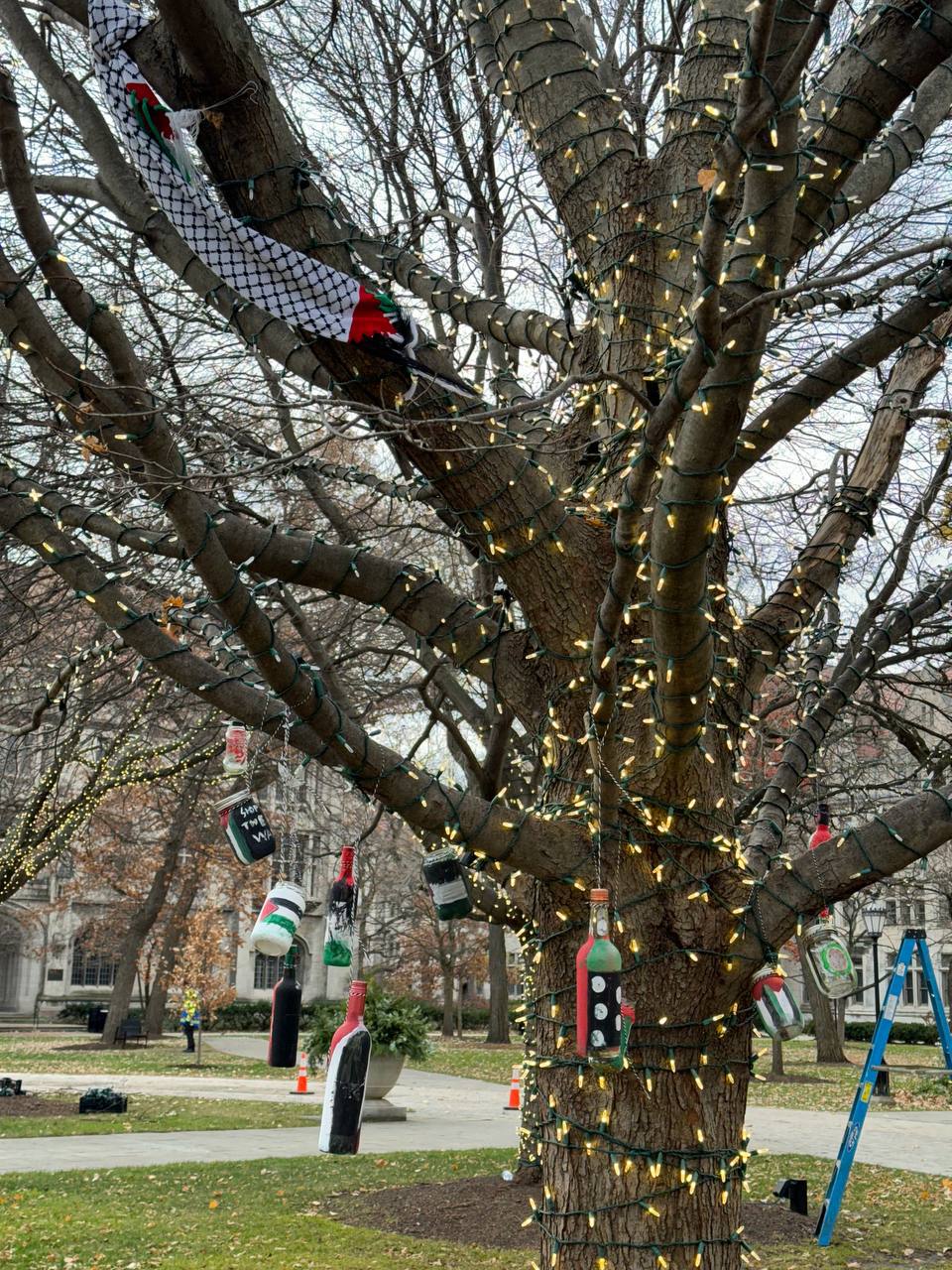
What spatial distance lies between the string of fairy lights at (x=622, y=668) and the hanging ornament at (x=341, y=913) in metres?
0.40

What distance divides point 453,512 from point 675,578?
1153 millimetres

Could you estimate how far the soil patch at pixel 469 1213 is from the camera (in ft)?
22.1

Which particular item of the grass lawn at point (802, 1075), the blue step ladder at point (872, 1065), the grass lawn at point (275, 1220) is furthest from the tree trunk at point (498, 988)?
the blue step ladder at point (872, 1065)

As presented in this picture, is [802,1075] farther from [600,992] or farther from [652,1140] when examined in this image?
[600,992]

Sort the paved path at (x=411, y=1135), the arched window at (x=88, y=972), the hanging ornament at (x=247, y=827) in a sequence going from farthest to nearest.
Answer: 1. the arched window at (x=88, y=972)
2. the paved path at (x=411, y=1135)
3. the hanging ornament at (x=247, y=827)

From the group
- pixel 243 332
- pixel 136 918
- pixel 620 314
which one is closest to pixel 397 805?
pixel 243 332

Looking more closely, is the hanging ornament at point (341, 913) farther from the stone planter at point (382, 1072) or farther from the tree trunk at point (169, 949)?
the tree trunk at point (169, 949)

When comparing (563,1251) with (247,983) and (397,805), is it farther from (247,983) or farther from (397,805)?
(247,983)

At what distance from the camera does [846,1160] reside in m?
6.96

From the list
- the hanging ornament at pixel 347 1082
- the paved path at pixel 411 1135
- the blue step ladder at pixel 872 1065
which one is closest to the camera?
the hanging ornament at pixel 347 1082

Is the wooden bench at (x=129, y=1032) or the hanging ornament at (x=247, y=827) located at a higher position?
Result: the hanging ornament at (x=247, y=827)

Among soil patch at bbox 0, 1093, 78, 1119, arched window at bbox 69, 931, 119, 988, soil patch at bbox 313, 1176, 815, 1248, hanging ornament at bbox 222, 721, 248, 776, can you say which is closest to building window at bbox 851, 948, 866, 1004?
soil patch at bbox 313, 1176, 815, 1248

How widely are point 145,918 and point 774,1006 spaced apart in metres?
21.4

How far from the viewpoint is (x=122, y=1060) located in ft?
66.2
